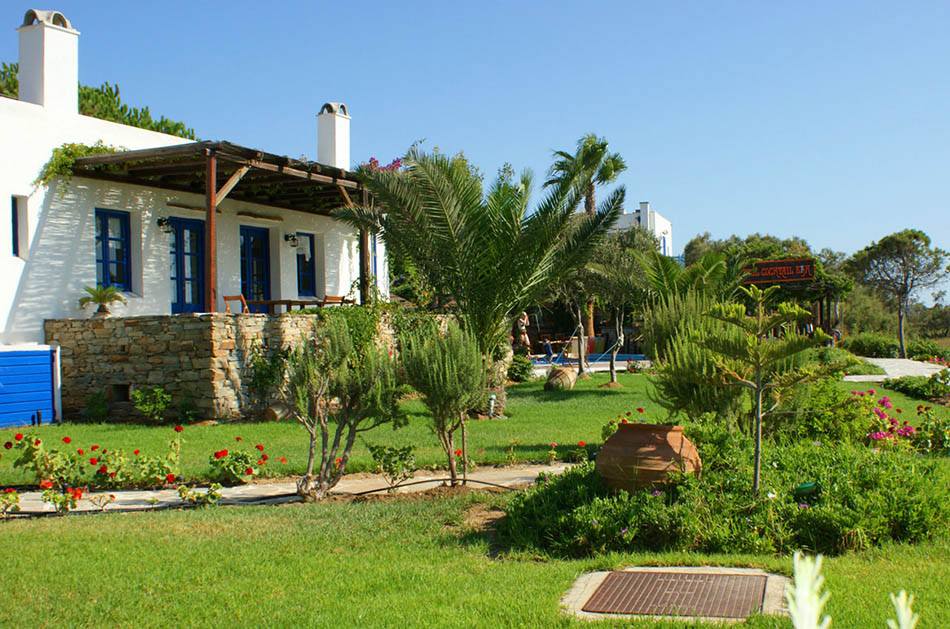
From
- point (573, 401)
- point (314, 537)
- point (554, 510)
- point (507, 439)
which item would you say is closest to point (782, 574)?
point (554, 510)

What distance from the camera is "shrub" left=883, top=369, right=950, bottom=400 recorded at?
63.9 feet

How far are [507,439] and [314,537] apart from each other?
650 centimetres

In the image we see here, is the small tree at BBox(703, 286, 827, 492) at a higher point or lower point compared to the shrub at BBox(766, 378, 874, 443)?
higher

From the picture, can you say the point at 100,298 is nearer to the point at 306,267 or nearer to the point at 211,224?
the point at 211,224

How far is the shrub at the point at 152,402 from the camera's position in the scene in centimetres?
1525

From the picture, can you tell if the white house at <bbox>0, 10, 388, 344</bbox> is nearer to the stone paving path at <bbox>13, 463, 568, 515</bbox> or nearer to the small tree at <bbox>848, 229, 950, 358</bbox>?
the stone paving path at <bbox>13, 463, 568, 515</bbox>

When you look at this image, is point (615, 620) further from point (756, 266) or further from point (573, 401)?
point (756, 266)

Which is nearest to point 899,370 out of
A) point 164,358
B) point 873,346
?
point 873,346

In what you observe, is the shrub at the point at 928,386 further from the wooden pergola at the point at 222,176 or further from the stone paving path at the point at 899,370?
the wooden pergola at the point at 222,176

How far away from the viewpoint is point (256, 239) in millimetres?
21453

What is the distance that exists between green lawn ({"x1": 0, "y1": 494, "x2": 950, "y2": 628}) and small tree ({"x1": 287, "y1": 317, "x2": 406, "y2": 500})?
3.91ft

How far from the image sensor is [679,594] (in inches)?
203

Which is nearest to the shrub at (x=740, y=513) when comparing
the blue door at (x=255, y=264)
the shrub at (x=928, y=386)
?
the shrub at (x=928, y=386)

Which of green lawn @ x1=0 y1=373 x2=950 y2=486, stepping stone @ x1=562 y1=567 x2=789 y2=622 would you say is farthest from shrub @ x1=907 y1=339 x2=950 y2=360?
stepping stone @ x1=562 y1=567 x2=789 y2=622
